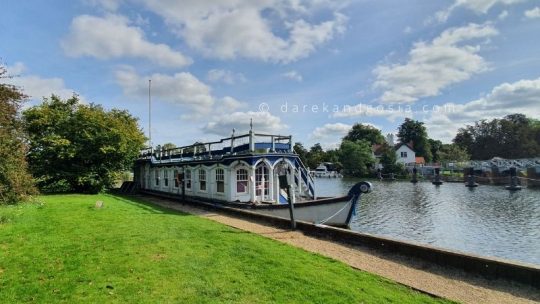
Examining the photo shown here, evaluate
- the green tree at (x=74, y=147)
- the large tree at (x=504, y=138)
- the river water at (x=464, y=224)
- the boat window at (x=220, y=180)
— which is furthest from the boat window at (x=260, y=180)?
the large tree at (x=504, y=138)

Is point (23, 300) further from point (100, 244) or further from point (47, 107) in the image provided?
point (47, 107)

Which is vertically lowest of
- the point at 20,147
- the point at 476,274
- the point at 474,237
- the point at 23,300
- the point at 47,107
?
the point at 474,237

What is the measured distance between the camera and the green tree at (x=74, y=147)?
25.5 m

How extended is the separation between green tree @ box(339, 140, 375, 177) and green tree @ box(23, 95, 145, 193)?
235ft

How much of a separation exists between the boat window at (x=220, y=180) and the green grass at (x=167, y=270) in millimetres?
7461

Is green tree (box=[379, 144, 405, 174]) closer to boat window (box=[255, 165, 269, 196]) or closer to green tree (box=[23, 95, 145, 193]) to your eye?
green tree (box=[23, 95, 145, 193])

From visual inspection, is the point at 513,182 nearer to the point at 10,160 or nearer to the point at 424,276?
the point at 424,276

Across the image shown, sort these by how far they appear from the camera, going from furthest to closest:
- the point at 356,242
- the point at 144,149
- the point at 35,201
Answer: the point at 144,149 < the point at 35,201 < the point at 356,242

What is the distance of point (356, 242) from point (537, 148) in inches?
3599

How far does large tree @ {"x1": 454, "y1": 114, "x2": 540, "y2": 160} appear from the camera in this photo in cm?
8231

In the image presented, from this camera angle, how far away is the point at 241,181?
18156mm

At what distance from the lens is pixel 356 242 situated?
Result: 416 inches

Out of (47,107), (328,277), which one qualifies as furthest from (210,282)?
(47,107)

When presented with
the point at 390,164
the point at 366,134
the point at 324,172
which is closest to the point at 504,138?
the point at 390,164
